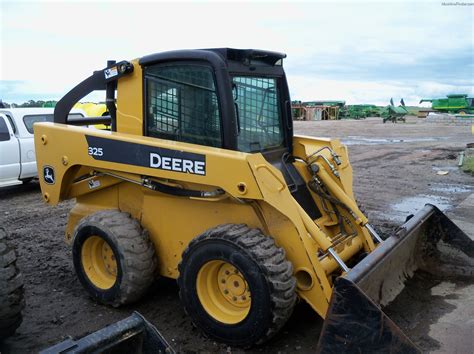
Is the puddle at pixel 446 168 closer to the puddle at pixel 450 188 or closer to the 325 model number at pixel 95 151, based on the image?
the puddle at pixel 450 188

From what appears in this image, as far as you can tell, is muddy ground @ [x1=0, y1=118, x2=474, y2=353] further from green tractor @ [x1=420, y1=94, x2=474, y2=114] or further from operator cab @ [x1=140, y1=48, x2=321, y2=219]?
green tractor @ [x1=420, y1=94, x2=474, y2=114]

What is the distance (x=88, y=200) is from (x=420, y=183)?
7.71 m

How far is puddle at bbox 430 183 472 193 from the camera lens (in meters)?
9.39

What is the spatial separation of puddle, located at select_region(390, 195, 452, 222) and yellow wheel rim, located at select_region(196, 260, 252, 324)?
4.33 m

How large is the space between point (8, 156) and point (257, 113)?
6.55m

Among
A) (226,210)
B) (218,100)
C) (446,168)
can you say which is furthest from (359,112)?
(226,210)

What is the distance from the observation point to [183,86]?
408 cm

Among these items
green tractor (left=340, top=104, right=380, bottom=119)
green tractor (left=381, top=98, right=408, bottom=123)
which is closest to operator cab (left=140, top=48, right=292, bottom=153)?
green tractor (left=381, top=98, right=408, bottom=123)

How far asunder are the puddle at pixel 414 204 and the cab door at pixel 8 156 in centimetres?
694

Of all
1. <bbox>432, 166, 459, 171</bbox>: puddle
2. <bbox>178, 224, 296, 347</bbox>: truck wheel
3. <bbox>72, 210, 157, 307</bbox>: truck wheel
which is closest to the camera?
<bbox>178, 224, 296, 347</bbox>: truck wheel

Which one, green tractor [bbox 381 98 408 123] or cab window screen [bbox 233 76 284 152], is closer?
cab window screen [bbox 233 76 284 152]

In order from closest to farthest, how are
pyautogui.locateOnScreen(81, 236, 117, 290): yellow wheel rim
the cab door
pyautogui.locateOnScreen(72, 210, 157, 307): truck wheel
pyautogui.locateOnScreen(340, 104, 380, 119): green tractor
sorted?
pyautogui.locateOnScreen(72, 210, 157, 307): truck wheel → pyautogui.locateOnScreen(81, 236, 117, 290): yellow wheel rim → the cab door → pyautogui.locateOnScreen(340, 104, 380, 119): green tractor

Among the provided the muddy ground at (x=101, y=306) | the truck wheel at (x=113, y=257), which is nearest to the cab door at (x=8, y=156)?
the muddy ground at (x=101, y=306)

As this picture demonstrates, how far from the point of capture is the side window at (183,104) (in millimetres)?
3957
